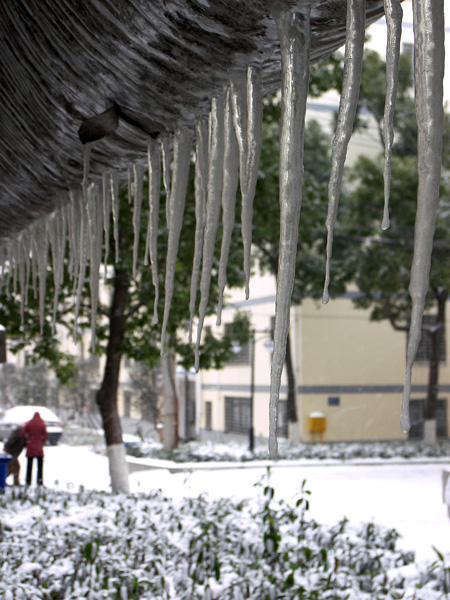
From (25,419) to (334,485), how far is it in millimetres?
10080

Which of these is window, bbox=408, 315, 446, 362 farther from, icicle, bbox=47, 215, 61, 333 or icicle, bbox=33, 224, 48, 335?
icicle, bbox=47, 215, 61, 333

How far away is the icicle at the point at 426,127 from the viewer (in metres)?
0.76

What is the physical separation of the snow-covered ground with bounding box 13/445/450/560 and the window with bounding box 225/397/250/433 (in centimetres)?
583

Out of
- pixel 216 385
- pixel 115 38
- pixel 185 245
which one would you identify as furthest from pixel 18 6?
pixel 216 385

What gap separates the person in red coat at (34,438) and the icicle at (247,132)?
12266 mm

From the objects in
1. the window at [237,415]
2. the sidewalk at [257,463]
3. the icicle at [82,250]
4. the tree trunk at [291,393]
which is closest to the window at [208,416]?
the window at [237,415]

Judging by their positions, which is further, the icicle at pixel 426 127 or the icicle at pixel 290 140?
the icicle at pixel 290 140

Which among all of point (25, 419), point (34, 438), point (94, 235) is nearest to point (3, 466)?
point (34, 438)

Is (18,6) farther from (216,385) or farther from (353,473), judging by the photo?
(216,385)

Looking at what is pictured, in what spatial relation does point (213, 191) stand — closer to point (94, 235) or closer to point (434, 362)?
point (94, 235)

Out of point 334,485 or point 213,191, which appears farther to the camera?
point 334,485

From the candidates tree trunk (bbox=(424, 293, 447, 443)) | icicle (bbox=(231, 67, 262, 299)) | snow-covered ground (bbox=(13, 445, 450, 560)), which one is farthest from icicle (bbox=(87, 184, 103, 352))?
tree trunk (bbox=(424, 293, 447, 443))

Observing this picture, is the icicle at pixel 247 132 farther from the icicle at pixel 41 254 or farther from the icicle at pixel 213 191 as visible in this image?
the icicle at pixel 41 254

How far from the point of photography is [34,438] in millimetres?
13094
